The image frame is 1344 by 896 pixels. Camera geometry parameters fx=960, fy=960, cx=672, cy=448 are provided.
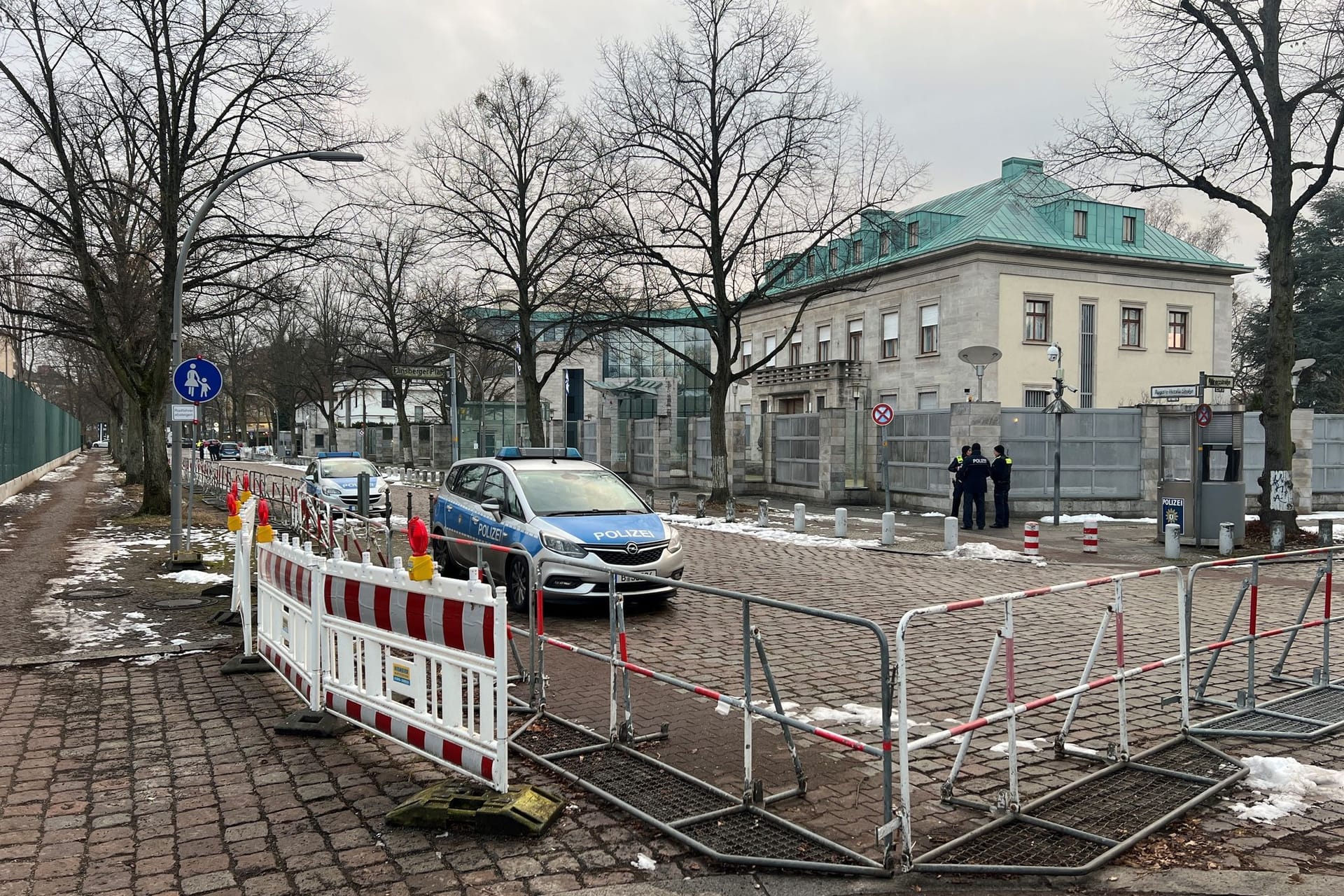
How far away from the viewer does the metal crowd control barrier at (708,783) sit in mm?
4215

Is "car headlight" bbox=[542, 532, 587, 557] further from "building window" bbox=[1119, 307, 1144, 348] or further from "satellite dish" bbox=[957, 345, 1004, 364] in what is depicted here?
"building window" bbox=[1119, 307, 1144, 348]

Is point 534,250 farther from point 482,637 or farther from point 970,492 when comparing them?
point 482,637

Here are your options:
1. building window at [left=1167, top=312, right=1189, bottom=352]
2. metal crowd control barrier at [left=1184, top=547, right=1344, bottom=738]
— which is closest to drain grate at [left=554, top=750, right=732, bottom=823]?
metal crowd control barrier at [left=1184, top=547, right=1344, bottom=738]

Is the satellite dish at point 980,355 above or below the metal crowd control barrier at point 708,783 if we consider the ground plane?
above

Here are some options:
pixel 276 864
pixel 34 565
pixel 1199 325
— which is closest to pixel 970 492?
pixel 34 565

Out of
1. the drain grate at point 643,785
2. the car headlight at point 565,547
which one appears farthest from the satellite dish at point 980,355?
the drain grate at point 643,785

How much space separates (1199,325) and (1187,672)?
4541 centimetres

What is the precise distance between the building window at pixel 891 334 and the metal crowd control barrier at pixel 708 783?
4001 centimetres

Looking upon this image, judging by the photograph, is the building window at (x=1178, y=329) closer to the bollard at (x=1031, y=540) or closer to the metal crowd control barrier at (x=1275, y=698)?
the bollard at (x=1031, y=540)

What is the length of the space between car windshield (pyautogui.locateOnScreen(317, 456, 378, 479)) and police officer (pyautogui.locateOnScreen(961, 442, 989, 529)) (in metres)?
13.9

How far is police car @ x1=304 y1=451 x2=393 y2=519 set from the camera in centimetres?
2194

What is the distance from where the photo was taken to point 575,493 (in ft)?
37.8

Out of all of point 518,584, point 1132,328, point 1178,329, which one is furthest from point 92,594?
point 1178,329

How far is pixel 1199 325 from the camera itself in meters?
45.3
